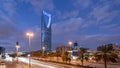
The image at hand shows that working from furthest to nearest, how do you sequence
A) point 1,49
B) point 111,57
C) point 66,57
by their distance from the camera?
point 1,49 < point 66,57 < point 111,57

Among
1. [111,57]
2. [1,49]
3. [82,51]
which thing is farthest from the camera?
[1,49]

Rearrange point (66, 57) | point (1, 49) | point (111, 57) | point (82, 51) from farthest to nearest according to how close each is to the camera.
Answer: point (1, 49), point (66, 57), point (82, 51), point (111, 57)

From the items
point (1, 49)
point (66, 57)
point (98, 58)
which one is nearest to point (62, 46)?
point (1, 49)

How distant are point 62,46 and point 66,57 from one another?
91.0 m

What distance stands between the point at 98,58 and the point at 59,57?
298ft

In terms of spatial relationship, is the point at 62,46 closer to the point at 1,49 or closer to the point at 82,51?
the point at 1,49

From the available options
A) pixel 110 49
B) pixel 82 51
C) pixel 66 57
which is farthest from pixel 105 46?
pixel 66 57

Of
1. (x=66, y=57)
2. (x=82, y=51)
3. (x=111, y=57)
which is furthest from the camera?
(x=66, y=57)

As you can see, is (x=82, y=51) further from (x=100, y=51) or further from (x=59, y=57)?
(x=59, y=57)

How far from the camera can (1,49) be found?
146 m

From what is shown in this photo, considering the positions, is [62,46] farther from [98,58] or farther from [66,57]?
[98,58]

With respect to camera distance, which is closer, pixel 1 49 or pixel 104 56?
pixel 104 56

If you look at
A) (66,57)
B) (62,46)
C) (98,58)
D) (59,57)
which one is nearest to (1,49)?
(59,57)

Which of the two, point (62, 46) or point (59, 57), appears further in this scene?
point (62, 46)
